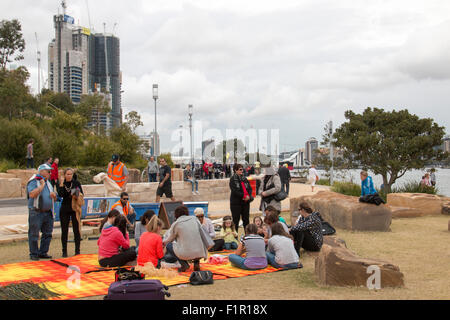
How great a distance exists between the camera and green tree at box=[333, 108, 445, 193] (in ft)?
61.7

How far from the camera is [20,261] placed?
26.2 feet

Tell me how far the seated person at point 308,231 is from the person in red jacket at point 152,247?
2421 mm

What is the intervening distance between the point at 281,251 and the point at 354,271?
1.55 m

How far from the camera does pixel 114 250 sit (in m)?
7.27

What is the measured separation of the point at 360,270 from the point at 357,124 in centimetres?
1493

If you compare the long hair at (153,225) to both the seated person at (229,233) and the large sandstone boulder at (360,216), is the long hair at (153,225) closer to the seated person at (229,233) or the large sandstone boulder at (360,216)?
the seated person at (229,233)

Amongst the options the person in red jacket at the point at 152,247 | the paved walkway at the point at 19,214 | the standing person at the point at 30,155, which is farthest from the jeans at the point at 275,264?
the standing person at the point at 30,155

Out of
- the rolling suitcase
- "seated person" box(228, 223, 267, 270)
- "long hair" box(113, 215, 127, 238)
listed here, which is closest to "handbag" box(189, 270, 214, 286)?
"seated person" box(228, 223, 267, 270)

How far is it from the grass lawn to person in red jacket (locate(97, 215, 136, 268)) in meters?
1.65

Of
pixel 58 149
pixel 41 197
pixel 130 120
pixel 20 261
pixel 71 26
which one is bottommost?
pixel 20 261

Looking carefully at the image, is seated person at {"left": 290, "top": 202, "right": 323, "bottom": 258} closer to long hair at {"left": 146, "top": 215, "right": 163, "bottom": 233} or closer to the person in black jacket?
the person in black jacket

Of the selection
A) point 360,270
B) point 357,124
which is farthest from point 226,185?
point 360,270

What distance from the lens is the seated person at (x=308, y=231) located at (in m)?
7.99
